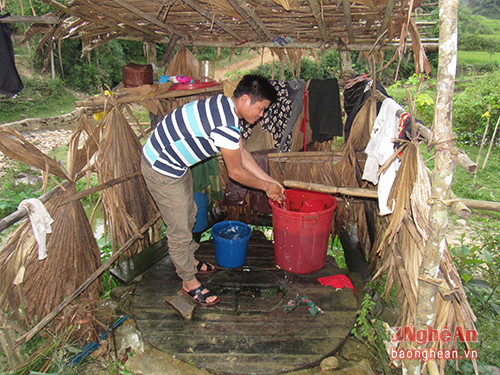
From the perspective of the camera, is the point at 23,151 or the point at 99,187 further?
the point at 99,187

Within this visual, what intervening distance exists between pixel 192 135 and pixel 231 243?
50.9 inches

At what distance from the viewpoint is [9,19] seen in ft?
11.7

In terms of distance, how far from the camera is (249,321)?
110 inches

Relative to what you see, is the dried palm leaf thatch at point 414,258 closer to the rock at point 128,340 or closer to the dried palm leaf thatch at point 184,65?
the rock at point 128,340

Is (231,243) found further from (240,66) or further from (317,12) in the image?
(240,66)

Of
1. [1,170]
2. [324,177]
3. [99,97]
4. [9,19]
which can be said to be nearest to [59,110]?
[1,170]

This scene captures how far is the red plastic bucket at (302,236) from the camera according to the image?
3.17 metres

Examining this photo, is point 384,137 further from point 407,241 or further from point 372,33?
point 372,33

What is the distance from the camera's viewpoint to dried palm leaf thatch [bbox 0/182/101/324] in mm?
2306

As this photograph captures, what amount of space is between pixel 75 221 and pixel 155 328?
3.66 ft

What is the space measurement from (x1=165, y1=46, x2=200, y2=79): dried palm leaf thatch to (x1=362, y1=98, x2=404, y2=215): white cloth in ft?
8.49

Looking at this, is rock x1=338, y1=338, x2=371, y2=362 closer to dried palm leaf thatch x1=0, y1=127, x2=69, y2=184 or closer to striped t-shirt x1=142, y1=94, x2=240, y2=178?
striped t-shirt x1=142, y1=94, x2=240, y2=178

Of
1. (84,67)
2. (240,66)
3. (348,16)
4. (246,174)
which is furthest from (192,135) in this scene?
(240,66)

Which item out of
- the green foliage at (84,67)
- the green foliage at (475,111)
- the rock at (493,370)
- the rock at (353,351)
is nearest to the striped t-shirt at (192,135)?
the rock at (353,351)
